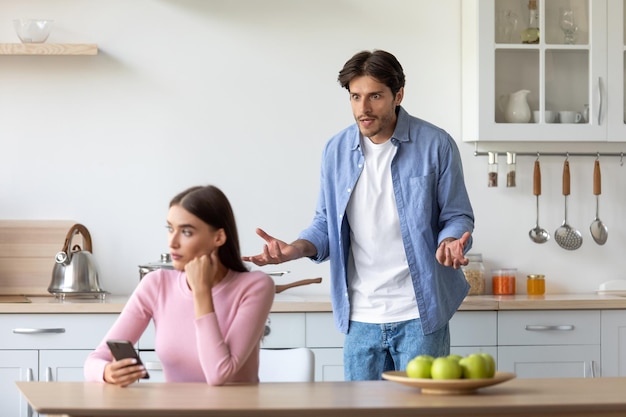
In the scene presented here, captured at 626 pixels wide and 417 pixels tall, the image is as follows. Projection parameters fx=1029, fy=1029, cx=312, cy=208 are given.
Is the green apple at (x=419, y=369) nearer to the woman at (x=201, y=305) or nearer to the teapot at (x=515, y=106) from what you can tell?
the woman at (x=201, y=305)

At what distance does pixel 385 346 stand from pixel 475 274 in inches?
53.1

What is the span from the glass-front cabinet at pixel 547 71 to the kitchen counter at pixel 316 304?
2.13ft

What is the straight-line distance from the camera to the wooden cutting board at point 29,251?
4.04 meters

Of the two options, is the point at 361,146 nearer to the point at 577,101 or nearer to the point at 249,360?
the point at 249,360

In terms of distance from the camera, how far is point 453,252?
2629mm

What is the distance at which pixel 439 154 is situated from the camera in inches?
116

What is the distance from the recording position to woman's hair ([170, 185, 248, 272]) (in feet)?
8.00

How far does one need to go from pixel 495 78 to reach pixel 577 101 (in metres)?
0.35

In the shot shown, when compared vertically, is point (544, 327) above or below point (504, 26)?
below

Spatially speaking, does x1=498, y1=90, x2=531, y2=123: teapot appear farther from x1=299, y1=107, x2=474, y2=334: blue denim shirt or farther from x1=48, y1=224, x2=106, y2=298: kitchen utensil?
x1=48, y1=224, x2=106, y2=298: kitchen utensil

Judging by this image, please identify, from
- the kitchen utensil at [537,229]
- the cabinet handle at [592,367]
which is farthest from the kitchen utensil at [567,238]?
the cabinet handle at [592,367]

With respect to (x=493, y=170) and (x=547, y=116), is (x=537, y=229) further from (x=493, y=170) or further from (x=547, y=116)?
(x=547, y=116)

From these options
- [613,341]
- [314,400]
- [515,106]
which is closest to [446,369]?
[314,400]

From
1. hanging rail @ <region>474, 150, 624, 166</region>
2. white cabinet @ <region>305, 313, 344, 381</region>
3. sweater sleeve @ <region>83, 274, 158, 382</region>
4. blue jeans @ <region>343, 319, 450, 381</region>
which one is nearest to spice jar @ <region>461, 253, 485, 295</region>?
hanging rail @ <region>474, 150, 624, 166</region>
